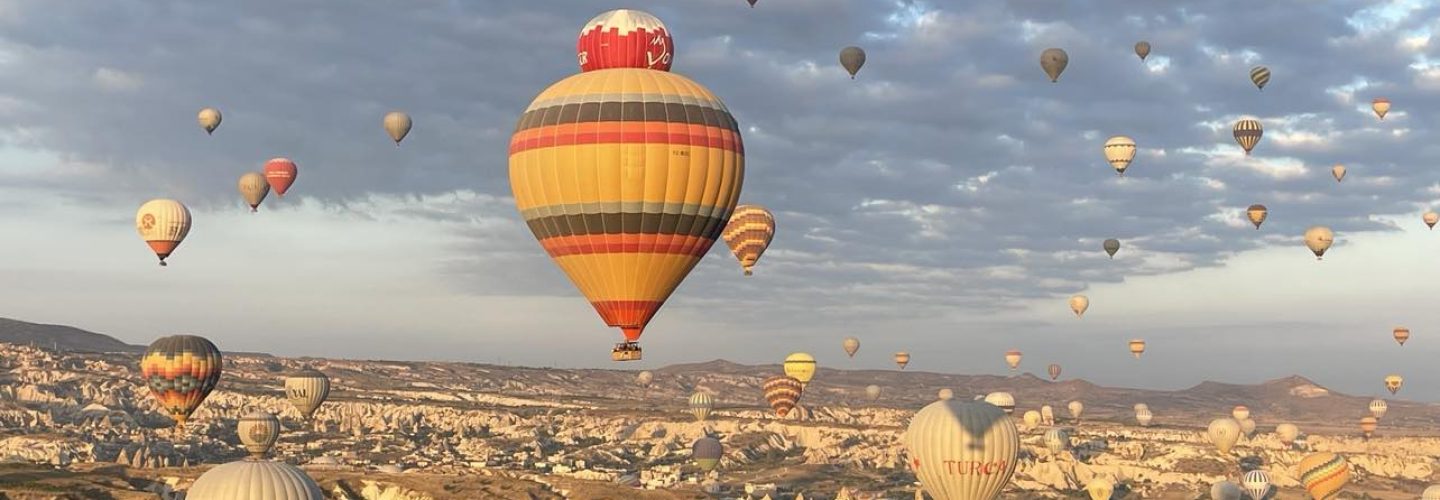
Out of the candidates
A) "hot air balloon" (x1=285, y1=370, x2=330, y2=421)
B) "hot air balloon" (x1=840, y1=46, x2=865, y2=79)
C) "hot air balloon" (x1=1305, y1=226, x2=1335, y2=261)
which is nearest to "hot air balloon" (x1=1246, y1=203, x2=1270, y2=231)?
"hot air balloon" (x1=1305, y1=226, x2=1335, y2=261)

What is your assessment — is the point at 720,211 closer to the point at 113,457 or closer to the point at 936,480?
the point at 936,480

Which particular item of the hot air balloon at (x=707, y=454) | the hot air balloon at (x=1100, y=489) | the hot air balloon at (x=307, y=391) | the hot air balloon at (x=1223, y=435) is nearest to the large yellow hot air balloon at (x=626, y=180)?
the hot air balloon at (x=1100, y=489)

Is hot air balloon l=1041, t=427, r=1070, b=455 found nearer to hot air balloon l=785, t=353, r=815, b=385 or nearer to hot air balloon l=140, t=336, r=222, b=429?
hot air balloon l=785, t=353, r=815, b=385

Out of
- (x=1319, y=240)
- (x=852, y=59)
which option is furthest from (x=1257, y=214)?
(x=852, y=59)

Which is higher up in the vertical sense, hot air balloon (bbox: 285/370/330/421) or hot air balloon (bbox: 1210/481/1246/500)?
hot air balloon (bbox: 285/370/330/421)

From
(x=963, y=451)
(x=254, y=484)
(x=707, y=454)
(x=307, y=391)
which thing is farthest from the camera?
(x=307, y=391)

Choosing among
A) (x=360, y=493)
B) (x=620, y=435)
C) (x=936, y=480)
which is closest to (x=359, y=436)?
(x=620, y=435)

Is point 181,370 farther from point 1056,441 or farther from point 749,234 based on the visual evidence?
point 1056,441
